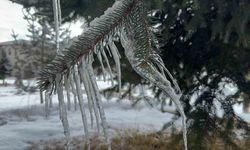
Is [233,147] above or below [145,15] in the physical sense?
below

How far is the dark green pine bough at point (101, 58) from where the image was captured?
31.0 inches

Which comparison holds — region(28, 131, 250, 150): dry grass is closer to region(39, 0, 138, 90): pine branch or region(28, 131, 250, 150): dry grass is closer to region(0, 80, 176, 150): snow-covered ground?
region(0, 80, 176, 150): snow-covered ground

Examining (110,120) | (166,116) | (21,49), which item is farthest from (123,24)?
(21,49)

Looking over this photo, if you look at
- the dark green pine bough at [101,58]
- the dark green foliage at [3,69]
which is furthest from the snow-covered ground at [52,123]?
the dark green pine bough at [101,58]

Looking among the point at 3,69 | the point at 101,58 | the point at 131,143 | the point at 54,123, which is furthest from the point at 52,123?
the point at 101,58

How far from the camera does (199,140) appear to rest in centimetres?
372

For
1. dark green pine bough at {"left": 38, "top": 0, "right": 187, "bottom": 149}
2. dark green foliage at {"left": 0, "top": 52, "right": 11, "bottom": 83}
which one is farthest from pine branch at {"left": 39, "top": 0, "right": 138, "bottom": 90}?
dark green foliage at {"left": 0, "top": 52, "right": 11, "bottom": 83}

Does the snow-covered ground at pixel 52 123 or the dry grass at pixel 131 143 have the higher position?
the snow-covered ground at pixel 52 123

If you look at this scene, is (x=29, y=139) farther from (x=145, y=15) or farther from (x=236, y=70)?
(x=145, y=15)

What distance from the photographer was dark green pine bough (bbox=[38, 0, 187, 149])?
788 mm

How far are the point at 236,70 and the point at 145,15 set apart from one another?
10.5ft

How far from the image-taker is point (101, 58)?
2.94 feet

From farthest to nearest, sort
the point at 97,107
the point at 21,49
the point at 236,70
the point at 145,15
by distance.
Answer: the point at 21,49
the point at 236,70
the point at 145,15
the point at 97,107

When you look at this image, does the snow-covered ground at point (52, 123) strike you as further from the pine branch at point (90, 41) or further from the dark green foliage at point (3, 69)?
the pine branch at point (90, 41)
